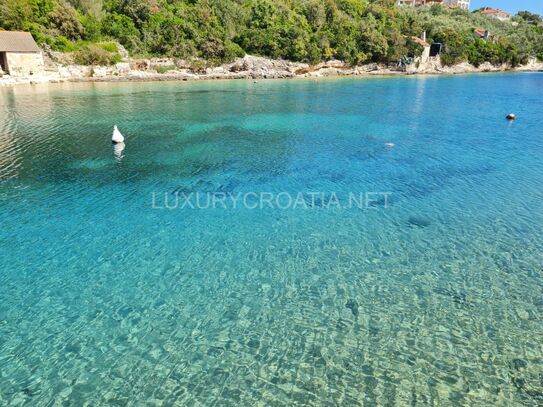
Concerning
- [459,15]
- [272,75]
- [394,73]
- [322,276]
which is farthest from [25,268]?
[459,15]

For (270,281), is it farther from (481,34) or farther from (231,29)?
(481,34)

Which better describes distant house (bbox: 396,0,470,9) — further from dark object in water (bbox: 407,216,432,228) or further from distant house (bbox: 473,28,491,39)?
dark object in water (bbox: 407,216,432,228)

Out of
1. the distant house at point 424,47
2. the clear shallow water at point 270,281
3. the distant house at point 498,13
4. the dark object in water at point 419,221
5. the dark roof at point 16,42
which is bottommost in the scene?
the clear shallow water at point 270,281

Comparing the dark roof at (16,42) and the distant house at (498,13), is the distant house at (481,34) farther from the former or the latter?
the dark roof at (16,42)

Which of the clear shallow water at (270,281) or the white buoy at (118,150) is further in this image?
the white buoy at (118,150)

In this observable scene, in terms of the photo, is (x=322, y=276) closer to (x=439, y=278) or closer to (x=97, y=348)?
(x=439, y=278)

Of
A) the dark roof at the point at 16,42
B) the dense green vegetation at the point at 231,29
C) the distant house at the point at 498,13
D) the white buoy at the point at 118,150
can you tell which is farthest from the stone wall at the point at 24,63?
the distant house at the point at 498,13
